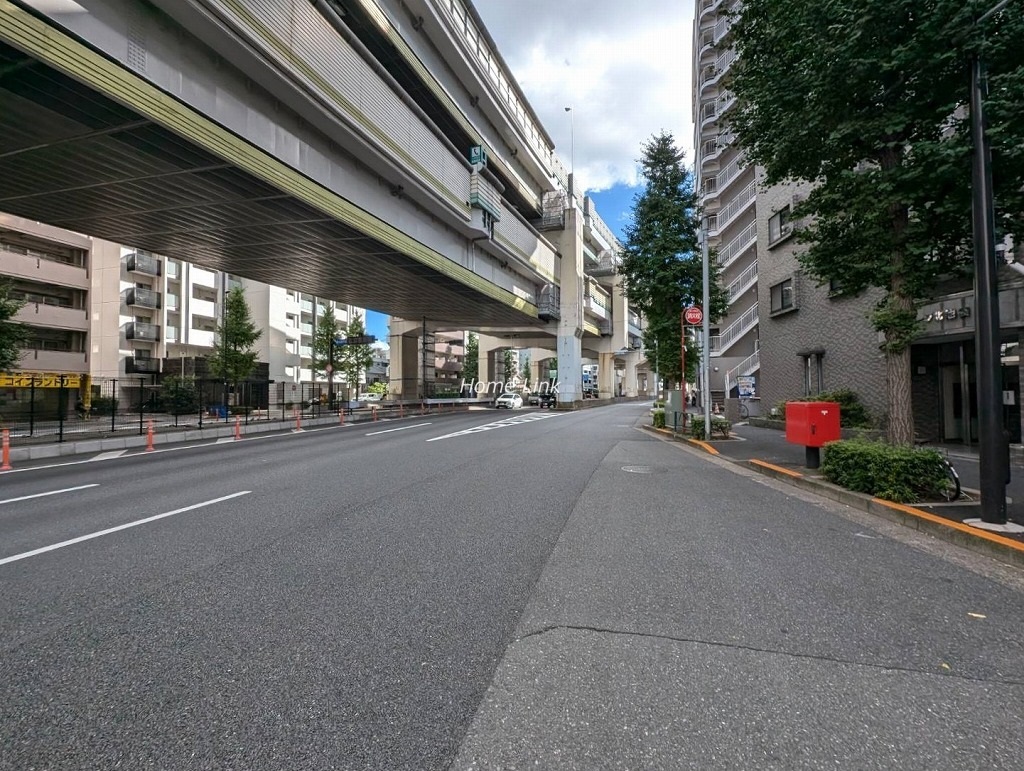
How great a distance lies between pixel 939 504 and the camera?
6387 mm

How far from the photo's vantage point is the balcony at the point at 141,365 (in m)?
39.0

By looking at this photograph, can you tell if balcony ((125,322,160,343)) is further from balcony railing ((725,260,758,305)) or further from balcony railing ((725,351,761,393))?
balcony railing ((725,260,758,305))

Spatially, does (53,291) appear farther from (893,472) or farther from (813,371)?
(893,472)

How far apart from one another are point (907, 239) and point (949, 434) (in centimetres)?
896

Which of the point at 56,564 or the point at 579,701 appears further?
the point at 56,564

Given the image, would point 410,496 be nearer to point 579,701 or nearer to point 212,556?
point 212,556

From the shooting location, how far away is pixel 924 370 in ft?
45.2

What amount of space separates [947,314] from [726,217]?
28.5m

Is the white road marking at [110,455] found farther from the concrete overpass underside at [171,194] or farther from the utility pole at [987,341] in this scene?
the utility pole at [987,341]

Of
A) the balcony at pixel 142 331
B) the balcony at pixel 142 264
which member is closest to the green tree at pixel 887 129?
the balcony at pixel 142 331

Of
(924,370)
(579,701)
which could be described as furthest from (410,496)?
(924,370)

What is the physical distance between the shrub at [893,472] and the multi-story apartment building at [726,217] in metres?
21.4

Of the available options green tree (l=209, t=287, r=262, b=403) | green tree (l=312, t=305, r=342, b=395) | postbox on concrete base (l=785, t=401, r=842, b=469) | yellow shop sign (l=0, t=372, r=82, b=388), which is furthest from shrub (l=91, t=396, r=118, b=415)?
postbox on concrete base (l=785, t=401, r=842, b=469)

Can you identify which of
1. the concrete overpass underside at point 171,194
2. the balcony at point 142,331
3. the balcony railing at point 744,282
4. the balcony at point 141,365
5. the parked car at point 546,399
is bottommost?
the parked car at point 546,399
